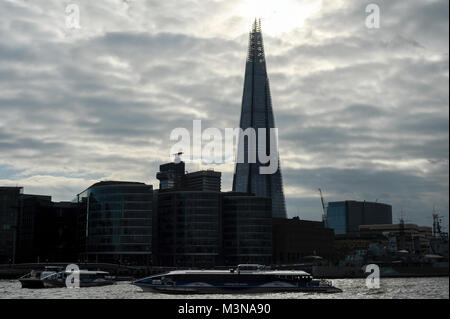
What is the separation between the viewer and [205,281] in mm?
109562

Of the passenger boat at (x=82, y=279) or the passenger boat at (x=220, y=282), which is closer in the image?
the passenger boat at (x=220, y=282)

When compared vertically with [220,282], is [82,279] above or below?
below

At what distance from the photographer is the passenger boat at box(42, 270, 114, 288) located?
142750mm

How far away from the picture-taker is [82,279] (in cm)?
14788

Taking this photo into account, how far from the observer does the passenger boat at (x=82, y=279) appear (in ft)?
468

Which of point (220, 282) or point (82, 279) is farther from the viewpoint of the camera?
point (82, 279)

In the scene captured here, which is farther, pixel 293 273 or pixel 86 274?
pixel 86 274

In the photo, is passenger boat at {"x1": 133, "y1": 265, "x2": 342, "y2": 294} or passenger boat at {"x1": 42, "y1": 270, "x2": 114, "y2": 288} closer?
passenger boat at {"x1": 133, "y1": 265, "x2": 342, "y2": 294}
